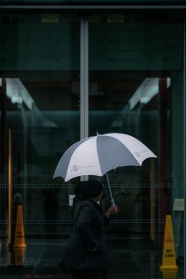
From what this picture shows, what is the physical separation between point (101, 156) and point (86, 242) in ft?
2.81

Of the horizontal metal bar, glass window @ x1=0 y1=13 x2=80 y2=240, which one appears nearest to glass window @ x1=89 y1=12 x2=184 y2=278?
the horizontal metal bar

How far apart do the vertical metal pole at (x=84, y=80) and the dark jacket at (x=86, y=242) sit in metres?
4.06

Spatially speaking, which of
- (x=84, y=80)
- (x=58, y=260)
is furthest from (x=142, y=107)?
(x=58, y=260)

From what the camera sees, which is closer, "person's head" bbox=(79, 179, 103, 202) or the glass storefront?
"person's head" bbox=(79, 179, 103, 202)

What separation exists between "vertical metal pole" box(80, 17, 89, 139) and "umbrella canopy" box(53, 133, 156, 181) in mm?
3660

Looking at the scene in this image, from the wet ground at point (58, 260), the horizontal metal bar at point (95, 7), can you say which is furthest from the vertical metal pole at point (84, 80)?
the wet ground at point (58, 260)

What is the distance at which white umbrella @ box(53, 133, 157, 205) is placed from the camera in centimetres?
654

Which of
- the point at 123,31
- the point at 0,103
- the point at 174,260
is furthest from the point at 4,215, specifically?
the point at 123,31

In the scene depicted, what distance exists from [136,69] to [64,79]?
1.17 m

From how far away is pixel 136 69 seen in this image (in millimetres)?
10789

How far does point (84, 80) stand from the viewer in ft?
34.9

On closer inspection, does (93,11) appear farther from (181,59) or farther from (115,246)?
(115,246)

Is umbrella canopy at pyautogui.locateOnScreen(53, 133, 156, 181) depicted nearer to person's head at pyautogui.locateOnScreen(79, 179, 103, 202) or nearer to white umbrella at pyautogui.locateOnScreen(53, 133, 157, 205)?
white umbrella at pyautogui.locateOnScreen(53, 133, 157, 205)

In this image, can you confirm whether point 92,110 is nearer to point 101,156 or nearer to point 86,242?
point 101,156
